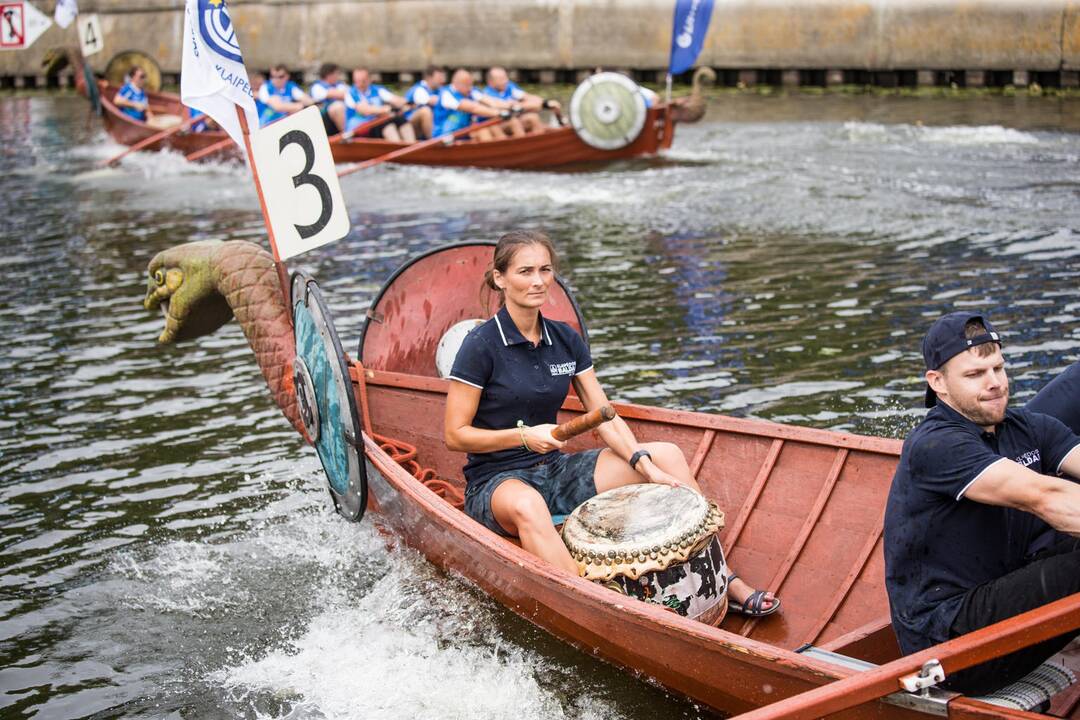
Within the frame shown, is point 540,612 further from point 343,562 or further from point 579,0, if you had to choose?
point 579,0

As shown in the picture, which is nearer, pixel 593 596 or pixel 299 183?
pixel 593 596

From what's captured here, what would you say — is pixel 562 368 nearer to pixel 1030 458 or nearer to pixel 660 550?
pixel 660 550

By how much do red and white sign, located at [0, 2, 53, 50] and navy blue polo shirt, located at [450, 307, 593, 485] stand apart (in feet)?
63.4

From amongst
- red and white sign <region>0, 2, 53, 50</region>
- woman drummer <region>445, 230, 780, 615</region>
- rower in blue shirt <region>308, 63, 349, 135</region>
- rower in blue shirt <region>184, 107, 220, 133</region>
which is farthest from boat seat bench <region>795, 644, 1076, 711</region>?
red and white sign <region>0, 2, 53, 50</region>

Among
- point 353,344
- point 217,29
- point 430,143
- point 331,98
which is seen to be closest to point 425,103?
point 430,143

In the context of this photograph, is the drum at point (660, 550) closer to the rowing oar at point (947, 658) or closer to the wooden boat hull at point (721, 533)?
the wooden boat hull at point (721, 533)

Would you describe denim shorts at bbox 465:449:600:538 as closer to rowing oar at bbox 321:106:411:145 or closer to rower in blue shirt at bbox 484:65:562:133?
rower in blue shirt at bbox 484:65:562:133

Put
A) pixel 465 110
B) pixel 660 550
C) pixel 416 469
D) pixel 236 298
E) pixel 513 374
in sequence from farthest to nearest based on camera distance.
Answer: pixel 465 110 → pixel 236 298 → pixel 416 469 → pixel 513 374 → pixel 660 550

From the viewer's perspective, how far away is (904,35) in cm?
2414

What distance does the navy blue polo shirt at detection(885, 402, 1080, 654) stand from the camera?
12.7 ft

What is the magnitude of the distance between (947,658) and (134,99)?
21468 millimetres

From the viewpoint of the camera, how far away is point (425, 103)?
736 inches

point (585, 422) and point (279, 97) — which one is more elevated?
point (279, 97)

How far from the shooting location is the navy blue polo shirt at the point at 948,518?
3.88 m
